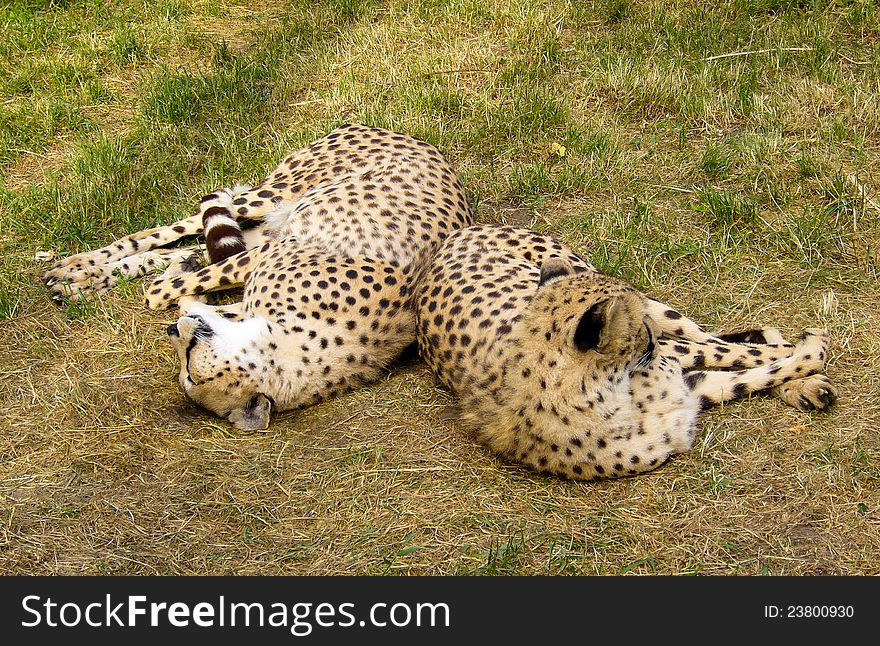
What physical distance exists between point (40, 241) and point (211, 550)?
224cm

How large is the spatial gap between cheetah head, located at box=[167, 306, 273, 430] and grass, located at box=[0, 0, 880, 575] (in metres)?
0.11

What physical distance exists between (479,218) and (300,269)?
1.21 meters

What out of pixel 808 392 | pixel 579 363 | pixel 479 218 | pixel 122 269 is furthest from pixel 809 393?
pixel 122 269

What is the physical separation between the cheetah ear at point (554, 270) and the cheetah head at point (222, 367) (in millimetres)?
1115

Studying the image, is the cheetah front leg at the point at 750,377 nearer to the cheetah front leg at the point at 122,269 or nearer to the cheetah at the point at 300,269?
the cheetah at the point at 300,269

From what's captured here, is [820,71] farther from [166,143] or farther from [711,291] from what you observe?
[166,143]

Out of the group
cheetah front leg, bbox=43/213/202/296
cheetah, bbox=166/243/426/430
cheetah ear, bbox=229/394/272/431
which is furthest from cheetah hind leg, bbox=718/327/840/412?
cheetah front leg, bbox=43/213/202/296

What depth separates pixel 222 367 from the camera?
3.65 m

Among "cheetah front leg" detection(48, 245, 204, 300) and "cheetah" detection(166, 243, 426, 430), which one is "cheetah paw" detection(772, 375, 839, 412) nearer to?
"cheetah" detection(166, 243, 426, 430)

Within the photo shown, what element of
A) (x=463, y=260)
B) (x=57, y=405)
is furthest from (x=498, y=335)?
(x=57, y=405)

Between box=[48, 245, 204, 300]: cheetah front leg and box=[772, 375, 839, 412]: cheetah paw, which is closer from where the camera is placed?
box=[772, 375, 839, 412]: cheetah paw

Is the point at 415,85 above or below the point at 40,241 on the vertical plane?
above

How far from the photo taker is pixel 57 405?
3.87 metres

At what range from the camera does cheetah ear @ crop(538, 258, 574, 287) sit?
3.51 meters
